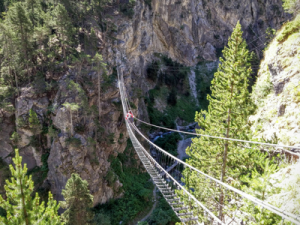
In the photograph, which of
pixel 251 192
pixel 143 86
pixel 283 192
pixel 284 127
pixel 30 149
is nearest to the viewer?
pixel 283 192

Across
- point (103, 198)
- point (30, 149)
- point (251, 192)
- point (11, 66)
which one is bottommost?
point (103, 198)

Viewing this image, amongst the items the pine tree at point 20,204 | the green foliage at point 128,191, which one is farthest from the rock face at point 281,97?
the green foliage at point 128,191

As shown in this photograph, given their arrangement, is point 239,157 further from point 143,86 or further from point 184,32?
point 184,32

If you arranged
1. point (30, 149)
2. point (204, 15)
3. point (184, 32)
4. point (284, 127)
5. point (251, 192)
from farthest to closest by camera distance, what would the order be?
point (204, 15) < point (184, 32) < point (30, 149) < point (284, 127) < point (251, 192)

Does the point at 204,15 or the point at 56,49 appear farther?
the point at 204,15

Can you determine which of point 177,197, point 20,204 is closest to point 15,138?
point 20,204

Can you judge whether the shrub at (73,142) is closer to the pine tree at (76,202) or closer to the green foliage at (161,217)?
the pine tree at (76,202)

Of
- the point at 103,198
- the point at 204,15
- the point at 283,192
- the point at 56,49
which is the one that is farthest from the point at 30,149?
the point at 204,15

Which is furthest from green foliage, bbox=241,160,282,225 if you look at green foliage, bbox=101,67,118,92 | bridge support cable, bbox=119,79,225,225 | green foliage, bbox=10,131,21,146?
green foliage, bbox=10,131,21,146
